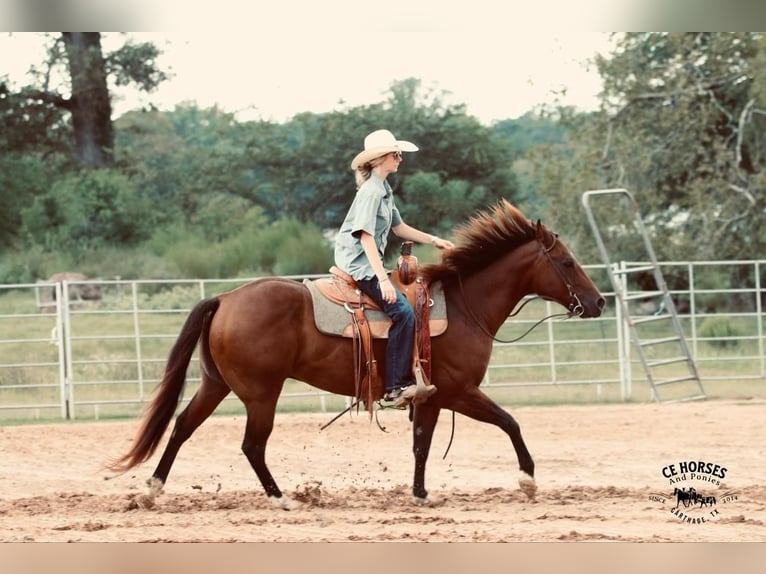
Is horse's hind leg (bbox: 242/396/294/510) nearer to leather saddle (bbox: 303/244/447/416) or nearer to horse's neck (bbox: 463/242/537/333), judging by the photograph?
leather saddle (bbox: 303/244/447/416)

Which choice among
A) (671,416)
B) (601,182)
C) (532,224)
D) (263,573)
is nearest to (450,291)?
(532,224)

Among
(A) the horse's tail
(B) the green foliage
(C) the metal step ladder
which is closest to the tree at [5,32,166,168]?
(B) the green foliage

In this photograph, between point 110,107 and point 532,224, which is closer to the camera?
point 532,224

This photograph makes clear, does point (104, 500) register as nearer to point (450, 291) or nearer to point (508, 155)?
point (450, 291)

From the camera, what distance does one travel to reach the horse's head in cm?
593

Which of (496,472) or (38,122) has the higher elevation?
(38,122)

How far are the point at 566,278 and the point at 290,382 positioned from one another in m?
6.76

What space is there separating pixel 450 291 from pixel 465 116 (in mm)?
11317

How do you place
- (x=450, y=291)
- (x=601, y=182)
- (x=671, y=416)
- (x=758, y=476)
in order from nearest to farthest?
1. (x=450, y=291)
2. (x=758, y=476)
3. (x=671, y=416)
4. (x=601, y=182)

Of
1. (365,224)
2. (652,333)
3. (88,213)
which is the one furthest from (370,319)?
(88,213)

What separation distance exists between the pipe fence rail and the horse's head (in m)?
4.01

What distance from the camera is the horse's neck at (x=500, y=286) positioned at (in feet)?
19.2

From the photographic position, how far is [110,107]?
16.6 m

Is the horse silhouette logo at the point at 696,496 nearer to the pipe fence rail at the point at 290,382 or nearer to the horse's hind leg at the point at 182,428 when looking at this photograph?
the horse's hind leg at the point at 182,428
